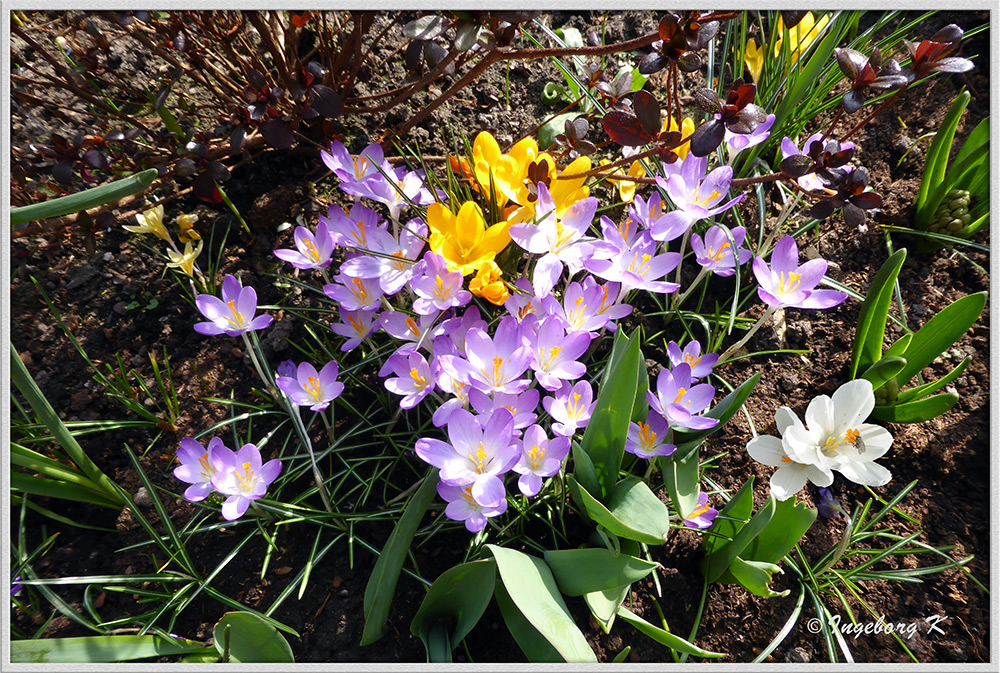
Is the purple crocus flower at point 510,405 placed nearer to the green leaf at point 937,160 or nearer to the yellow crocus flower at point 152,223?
the yellow crocus flower at point 152,223

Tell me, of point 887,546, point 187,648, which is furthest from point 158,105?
point 887,546

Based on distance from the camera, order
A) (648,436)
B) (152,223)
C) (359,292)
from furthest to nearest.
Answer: (152,223)
(359,292)
(648,436)

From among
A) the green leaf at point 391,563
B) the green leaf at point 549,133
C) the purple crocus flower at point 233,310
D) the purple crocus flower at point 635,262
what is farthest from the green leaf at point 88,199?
the green leaf at point 549,133

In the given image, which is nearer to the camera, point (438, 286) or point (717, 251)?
point (438, 286)

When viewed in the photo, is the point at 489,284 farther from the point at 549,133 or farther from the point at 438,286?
the point at 549,133

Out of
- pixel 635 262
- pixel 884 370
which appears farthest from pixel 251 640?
pixel 884 370

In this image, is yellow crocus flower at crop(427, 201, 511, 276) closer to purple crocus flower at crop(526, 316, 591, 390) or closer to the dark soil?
purple crocus flower at crop(526, 316, 591, 390)

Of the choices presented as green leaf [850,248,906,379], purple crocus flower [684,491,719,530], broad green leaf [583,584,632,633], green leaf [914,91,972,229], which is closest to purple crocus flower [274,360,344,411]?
broad green leaf [583,584,632,633]
